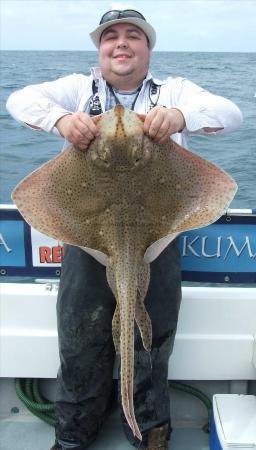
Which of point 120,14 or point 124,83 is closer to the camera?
point 120,14

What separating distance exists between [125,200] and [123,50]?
3.25ft

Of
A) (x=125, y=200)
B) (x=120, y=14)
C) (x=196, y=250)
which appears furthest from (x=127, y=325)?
(x=120, y=14)

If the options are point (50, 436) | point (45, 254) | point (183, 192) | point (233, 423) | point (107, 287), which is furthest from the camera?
point (45, 254)

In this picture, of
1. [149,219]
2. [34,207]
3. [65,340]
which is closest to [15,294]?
[65,340]

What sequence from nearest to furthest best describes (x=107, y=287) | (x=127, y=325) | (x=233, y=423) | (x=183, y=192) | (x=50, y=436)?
(x=127, y=325) < (x=183, y=192) < (x=107, y=287) < (x=233, y=423) < (x=50, y=436)

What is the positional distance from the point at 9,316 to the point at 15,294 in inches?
5.6

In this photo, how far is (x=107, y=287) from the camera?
2764 mm

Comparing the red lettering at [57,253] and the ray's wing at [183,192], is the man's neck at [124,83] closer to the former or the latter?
the ray's wing at [183,192]

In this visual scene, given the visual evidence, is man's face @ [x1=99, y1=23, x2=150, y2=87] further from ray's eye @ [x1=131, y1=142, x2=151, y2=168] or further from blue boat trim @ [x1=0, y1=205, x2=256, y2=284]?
blue boat trim @ [x1=0, y1=205, x2=256, y2=284]

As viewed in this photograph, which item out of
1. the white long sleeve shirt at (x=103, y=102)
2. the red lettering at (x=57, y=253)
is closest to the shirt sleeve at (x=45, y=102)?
the white long sleeve shirt at (x=103, y=102)

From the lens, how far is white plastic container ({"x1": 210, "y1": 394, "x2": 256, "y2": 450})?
273 centimetres

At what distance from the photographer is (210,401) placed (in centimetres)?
340

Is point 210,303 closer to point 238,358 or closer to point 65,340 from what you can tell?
point 238,358

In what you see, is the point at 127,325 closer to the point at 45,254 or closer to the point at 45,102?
the point at 45,102
